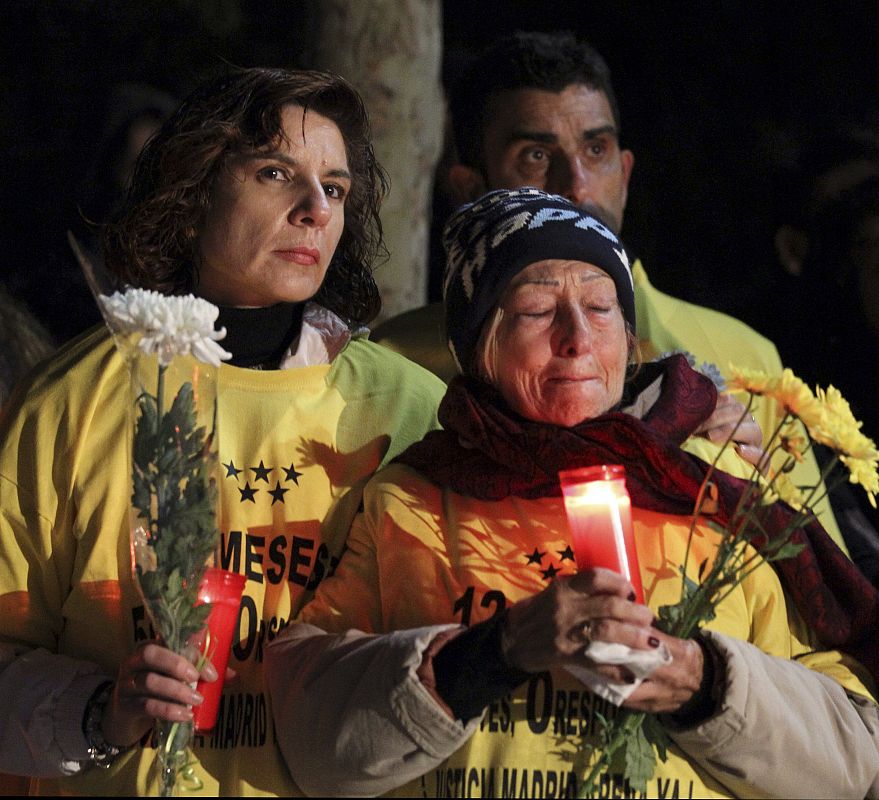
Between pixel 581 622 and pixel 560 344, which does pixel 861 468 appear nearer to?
pixel 581 622

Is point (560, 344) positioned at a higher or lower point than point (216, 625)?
higher

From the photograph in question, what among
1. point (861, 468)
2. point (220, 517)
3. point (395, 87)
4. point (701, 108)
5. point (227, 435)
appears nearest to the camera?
point (861, 468)

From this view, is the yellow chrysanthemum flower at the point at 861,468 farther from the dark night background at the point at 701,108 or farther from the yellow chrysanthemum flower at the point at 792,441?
the dark night background at the point at 701,108

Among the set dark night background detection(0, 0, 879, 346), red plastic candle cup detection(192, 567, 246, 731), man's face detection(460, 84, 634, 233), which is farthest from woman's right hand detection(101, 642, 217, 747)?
dark night background detection(0, 0, 879, 346)

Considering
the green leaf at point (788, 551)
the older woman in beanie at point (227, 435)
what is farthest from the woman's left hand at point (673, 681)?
the older woman in beanie at point (227, 435)

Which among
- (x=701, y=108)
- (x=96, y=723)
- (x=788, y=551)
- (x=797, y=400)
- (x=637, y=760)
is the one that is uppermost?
(x=797, y=400)

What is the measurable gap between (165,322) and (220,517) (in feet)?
2.22

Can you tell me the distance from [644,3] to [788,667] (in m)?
6.19

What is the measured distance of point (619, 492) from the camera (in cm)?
309

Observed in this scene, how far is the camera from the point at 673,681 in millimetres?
3023

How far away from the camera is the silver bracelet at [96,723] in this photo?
3.50 metres

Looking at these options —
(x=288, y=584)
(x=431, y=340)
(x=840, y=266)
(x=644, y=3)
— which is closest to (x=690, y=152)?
(x=644, y=3)

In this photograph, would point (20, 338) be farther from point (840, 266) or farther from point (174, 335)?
point (840, 266)

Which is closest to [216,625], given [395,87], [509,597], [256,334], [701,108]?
[509,597]
